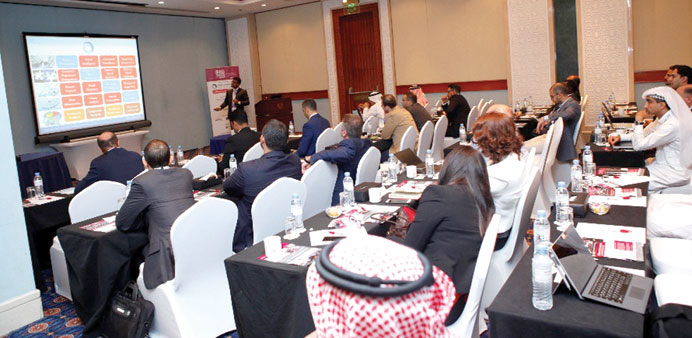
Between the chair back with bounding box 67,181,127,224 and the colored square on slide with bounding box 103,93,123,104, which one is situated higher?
the colored square on slide with bounding box 103,93,123,104

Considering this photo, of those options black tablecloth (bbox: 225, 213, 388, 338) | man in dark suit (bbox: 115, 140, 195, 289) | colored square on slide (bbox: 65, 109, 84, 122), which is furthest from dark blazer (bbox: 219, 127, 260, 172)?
colored square on slide (bbox: 65, 109, 84, 122)

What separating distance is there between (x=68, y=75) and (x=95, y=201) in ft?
22.4

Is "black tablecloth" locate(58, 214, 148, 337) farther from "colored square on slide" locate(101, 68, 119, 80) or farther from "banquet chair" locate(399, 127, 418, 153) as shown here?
"colored square on slide" locate(101, 68, 119, 80)

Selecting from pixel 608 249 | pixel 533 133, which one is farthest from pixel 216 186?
pixel 533 133

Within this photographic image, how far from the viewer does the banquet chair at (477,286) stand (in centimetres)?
210

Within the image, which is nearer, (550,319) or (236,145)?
(550,319)

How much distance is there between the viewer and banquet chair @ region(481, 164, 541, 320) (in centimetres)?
307

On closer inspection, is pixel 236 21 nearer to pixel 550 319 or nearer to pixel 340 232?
pixel 340 232

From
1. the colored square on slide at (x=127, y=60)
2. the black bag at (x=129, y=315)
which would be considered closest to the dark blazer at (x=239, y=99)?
the colored square on slide at (x=127, y=60)

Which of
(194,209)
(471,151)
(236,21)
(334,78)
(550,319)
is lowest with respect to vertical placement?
(550,319)

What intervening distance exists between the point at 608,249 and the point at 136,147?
34.2 feet

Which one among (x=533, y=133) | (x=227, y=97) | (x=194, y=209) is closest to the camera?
(x=194, y=209)

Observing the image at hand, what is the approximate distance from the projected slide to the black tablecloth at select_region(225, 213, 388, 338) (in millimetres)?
8422

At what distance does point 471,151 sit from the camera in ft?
8.30
